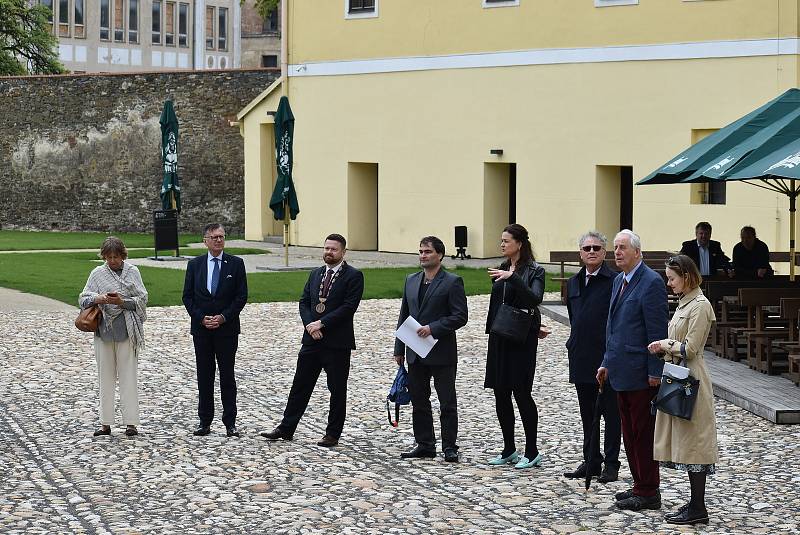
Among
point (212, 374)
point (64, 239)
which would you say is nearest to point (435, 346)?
point (212, 374)

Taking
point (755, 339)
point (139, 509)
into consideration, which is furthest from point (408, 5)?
point (139, 509)

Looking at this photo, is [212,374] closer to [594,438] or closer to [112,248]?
[112,248]

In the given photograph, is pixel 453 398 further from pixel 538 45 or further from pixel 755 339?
pixel 538 45

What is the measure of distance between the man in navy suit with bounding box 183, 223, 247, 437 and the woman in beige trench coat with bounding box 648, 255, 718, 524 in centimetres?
380

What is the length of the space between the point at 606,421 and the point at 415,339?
4.96 ft

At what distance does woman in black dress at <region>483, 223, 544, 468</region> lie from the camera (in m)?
9.41

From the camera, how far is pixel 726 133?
15.2m

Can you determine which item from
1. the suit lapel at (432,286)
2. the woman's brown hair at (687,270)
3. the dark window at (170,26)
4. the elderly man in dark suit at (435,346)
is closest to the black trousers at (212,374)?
the elderly man in dark suit at (435,346)

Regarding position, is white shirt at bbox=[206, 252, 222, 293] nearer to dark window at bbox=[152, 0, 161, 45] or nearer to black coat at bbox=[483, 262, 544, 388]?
black coat at bbox=[483, 262, 544, 388]

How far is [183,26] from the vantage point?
69250 millimetres

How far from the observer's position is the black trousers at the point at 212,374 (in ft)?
35.5

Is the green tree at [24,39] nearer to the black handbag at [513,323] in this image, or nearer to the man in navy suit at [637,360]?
the black handbag at [513,323]

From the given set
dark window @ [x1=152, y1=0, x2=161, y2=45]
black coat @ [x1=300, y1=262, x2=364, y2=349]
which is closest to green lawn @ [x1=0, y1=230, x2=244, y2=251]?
black coat @ [x1=300, y1=262, x2=364, y2=349]

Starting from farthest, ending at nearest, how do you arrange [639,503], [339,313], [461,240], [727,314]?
[461,240]
[727,314]
[339,313]
[639,503]
